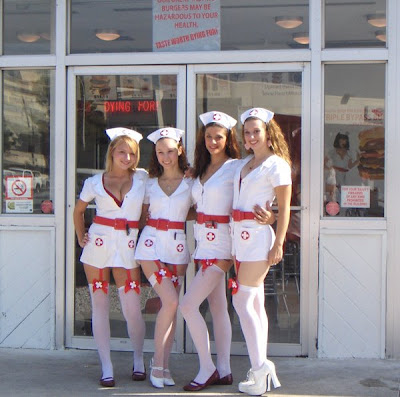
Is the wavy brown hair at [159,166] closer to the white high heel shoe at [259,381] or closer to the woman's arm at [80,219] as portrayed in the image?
the woman's arm at [80,219]

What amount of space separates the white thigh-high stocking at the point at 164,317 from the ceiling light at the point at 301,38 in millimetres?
2247

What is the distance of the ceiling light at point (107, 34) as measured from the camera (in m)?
6.44

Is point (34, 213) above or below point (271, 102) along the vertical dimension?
below

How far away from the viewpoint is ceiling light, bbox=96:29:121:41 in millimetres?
6441

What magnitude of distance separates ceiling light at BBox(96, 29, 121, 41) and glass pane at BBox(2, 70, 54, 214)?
20.3 inches

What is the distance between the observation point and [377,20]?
6160 mm

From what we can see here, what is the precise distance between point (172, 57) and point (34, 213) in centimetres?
174

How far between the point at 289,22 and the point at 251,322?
2.51 m

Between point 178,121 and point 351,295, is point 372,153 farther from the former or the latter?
point 178,121

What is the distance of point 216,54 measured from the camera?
6.27 meters

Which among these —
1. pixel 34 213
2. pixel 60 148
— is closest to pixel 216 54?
pixel 60 148

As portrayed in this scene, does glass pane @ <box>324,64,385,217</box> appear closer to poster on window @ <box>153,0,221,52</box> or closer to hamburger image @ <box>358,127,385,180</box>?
hamburger image @ <box>358,127,385,180</box>

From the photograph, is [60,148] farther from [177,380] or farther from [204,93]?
[177,380]

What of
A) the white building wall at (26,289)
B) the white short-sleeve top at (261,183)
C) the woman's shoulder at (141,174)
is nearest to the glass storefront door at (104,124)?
the white building wall at (26,289)
